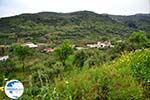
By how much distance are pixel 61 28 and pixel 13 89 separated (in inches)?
5423

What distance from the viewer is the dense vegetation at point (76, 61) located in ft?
17.1

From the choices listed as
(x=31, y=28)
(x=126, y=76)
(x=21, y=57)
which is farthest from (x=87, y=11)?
(x=126, y=76)

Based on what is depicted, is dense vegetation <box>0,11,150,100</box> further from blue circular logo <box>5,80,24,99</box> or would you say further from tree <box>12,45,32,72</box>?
blue circular logo <box>5,80,24,99</box>

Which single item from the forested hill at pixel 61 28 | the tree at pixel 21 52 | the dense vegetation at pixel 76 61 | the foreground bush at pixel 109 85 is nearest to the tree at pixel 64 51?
the dense vegetation at pixel 76 61

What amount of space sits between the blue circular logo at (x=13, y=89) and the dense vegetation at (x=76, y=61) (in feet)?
2.54

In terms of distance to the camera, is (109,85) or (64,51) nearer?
(109,85)

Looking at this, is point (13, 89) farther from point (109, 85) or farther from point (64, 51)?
point (64, 51)

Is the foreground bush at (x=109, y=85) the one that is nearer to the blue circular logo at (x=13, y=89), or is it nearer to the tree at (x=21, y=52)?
the blue circular logo at (x=13, y=89)

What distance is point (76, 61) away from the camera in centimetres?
3531

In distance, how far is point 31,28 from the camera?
13950 centimetres

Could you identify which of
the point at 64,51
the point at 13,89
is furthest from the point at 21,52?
the point at 13,89

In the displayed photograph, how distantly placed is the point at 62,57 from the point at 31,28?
88.7 meters

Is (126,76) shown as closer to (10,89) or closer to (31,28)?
(10,89)

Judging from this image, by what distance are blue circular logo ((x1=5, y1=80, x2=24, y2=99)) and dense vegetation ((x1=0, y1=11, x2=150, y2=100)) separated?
2.54 feet
